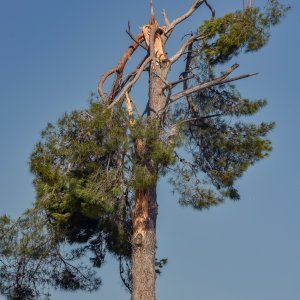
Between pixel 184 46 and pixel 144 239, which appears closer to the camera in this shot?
pixel 144 239

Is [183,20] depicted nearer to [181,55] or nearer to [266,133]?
[181,55]

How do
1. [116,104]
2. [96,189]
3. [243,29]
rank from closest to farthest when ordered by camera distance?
1. [96,189]
2. [116,104]
3. [243,29]

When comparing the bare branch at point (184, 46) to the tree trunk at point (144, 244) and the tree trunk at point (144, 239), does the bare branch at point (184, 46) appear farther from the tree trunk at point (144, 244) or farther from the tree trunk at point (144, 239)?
the tree trunk at point (144, 244)

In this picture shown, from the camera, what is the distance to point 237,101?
46.4 feet

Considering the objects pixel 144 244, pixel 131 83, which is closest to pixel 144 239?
pixel 144 244

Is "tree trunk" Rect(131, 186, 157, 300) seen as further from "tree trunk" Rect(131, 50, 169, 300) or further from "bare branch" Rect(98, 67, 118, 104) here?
"bare branch" Rect(98, 67, 118, 104)

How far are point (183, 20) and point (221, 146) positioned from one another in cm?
263

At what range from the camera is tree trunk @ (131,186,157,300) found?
11.9m

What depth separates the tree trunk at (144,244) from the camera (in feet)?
38.9

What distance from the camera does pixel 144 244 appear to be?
12.1 meters

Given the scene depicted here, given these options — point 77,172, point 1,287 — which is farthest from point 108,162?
point 1,287

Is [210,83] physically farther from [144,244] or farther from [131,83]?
[144,244]

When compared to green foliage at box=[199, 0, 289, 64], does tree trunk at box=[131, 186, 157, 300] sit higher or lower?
lower

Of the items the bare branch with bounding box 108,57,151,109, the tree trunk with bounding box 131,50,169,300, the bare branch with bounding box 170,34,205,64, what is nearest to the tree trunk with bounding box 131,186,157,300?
the tree trunk with bounding box 131,50,169,300
